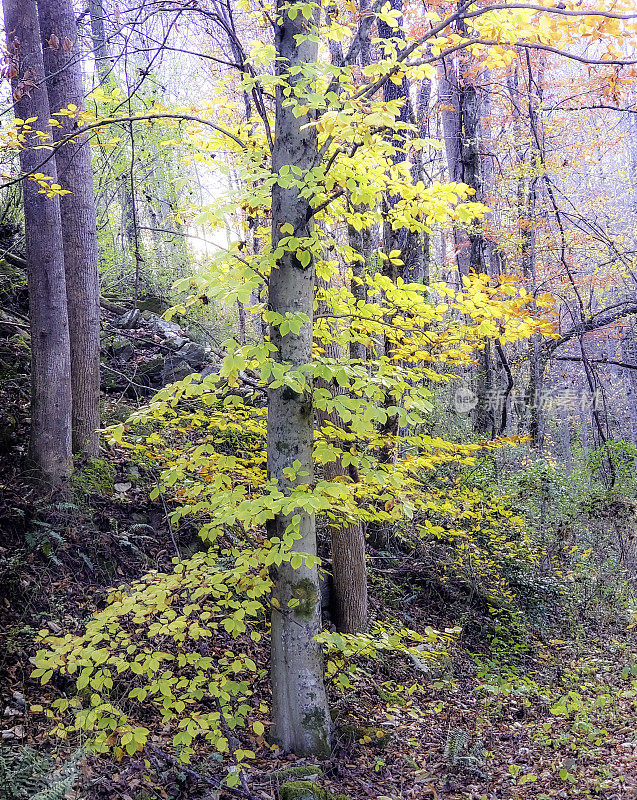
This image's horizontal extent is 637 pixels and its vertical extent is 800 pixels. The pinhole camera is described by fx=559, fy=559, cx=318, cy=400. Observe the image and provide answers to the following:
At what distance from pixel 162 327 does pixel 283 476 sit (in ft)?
18.0

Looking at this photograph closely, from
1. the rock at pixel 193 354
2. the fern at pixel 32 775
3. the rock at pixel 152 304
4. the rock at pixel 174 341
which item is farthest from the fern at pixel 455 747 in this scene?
the rock at pixel 152 304

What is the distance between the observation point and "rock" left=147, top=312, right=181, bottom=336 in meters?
8.37

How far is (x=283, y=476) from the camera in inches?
144

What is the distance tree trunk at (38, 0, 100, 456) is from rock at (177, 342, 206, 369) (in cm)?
181

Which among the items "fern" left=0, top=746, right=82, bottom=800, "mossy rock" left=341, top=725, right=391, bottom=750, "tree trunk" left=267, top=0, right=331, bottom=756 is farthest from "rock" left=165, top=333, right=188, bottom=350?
"fern" left=0, top=746, right=82, bottom=800

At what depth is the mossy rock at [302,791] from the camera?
3354mm

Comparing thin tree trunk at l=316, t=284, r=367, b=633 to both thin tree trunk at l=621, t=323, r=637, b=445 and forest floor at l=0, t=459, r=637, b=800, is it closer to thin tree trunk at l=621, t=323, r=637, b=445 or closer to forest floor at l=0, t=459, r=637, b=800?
forest floor at l=0, t=459, r=637, b=800

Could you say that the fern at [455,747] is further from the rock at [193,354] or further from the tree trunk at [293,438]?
the rock at [193,354]

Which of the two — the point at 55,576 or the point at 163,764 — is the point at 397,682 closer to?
the point at 163,764

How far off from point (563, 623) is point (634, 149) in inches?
803

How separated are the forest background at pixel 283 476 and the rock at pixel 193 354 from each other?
0.15ft

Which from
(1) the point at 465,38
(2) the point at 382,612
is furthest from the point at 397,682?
(1) the point at 465,38

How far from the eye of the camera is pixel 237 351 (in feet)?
11.2

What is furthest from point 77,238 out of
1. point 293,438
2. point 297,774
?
point 297,774
